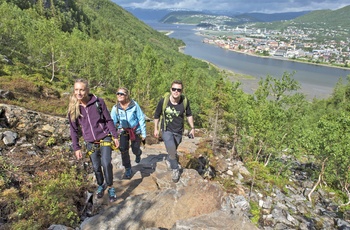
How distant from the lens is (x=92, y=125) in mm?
5090

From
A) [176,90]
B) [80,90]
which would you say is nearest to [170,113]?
[176,90]

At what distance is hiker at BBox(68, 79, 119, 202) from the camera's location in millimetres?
4855

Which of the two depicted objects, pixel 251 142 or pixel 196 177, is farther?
pixel 251 142

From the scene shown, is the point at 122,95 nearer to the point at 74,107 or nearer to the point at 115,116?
the point at 115,116

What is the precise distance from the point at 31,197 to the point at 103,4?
601ft

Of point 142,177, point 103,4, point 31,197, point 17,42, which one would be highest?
point 103,4

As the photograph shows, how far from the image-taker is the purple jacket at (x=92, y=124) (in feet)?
16.4

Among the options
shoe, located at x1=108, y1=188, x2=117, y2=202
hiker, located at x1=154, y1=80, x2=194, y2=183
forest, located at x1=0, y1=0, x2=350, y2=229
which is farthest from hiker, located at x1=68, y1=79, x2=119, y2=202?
hiker, located at x1=154, y1=80, x2=194, y2=183

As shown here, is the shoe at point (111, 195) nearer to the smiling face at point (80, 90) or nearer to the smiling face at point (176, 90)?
the smiling face at point (80, 90)

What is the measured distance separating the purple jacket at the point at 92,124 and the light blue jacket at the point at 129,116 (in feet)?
2.85

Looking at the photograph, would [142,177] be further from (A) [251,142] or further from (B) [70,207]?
(A) [251,142]

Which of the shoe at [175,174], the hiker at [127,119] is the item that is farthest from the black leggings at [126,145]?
the shoe at [175,174]

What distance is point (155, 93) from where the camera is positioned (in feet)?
119

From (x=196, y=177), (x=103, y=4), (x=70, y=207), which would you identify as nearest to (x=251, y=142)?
(x=196, y=177)
